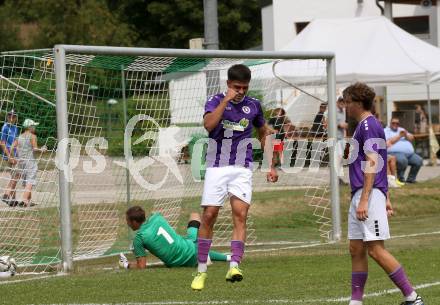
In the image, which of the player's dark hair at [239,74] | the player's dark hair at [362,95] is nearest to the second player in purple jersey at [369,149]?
the player's dark hair at [362,95]

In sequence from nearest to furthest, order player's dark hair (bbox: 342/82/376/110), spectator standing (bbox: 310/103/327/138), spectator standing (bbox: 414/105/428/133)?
player's dark hair (bbox: 342/82/376/110)
spectator standing (bbox: 310/103/327/138)
spectator standing (bbox: 414/105/428/133)

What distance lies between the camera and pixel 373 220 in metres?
8.24

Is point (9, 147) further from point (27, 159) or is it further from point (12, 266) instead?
point (12, 266)

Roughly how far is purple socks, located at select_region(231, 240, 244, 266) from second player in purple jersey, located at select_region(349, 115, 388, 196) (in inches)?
65.1

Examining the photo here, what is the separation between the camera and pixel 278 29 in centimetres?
4178

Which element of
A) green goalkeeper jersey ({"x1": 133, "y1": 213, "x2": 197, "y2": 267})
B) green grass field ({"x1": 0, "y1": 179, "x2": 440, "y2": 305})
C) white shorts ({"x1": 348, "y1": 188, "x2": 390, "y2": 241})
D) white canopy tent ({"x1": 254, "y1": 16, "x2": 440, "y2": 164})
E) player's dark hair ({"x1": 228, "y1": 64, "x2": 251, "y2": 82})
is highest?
white canopy tent ({"x1": 254, "y1": 16, "x2": 440, "y2": 164})

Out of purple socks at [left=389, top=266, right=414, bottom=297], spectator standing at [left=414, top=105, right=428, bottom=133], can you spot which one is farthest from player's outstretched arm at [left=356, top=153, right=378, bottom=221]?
spectator standing at [left=414, top=105, right=428, bottom=133]

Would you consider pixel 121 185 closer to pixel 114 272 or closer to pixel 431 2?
pixel 114 272

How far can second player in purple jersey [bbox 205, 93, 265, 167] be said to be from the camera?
9883mm

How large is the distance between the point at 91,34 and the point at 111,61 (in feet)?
117

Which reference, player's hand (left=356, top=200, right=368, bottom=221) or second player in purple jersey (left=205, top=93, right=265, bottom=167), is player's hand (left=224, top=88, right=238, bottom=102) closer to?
second player in purple jersey (left=205, top=93, right=265, bottom=167)

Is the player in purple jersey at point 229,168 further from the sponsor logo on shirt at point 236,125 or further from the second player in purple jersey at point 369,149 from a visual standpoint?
the second player in purple jersey at point 369,149

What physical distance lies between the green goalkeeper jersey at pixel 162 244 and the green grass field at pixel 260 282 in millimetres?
204

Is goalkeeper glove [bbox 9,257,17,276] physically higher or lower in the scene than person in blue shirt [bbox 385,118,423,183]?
lower
